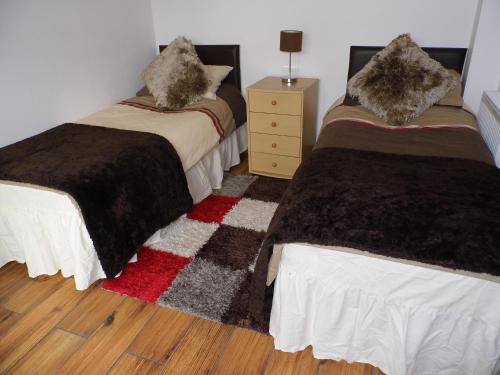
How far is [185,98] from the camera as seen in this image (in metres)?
2.72

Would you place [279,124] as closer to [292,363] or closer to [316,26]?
[316,26]

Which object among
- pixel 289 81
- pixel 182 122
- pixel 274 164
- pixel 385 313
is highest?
pixel 289 81

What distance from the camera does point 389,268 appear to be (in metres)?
1.23

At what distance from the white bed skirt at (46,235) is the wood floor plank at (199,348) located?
632 mm

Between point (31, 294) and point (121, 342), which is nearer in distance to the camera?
point (121, 342)

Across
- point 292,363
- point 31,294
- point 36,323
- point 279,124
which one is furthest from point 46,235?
point 279,124

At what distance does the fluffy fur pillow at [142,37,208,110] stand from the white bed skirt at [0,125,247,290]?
4.14 ft

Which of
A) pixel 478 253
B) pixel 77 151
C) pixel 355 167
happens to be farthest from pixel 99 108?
pixel 478 253

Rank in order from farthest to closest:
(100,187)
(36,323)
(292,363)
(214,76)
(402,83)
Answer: (214,76) → (402,83) → (100,187) → (36,323) → (292,363)

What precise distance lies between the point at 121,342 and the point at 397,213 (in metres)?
1.29

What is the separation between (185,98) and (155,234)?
3.72 feet

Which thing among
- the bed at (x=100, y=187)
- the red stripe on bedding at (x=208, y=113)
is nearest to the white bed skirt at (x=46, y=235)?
the bed at (x=100, y=187)

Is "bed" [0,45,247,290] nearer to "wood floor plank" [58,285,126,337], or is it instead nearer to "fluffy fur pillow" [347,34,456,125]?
"wood floor plank" [58,285,126,337]

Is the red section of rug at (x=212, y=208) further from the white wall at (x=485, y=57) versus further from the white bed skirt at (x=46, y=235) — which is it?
the white wall at (x=485, y=57)
